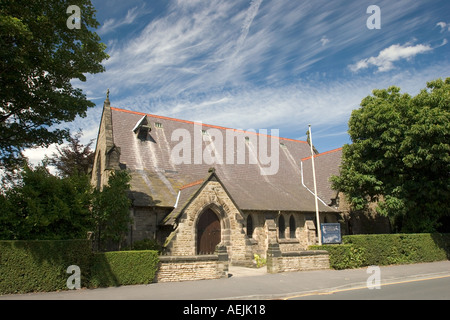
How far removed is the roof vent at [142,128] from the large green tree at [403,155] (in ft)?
49.3

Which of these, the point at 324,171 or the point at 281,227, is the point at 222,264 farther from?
the point at 324,171

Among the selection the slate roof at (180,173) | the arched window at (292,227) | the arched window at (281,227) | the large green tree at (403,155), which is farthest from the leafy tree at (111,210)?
the large green tree at (403,155)

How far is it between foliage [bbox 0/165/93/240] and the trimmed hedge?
2.77 ft

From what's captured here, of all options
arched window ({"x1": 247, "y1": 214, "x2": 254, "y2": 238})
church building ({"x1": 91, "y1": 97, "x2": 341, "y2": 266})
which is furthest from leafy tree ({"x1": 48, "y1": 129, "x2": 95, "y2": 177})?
arched window ({"x1": 247, "y1": 214, "x2": 254, "y2": 238})

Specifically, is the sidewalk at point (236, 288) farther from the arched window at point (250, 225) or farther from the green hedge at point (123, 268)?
the arched window at point (250, 225)

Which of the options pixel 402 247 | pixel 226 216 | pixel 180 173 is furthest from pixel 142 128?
pixel 402 247

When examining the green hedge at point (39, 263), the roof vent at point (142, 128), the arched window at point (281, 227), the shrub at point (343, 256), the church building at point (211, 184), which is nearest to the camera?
the green hedge at point (39, 263)

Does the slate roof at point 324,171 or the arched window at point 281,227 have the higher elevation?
the slate roof at point 324,171

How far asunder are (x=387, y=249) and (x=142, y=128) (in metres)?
19.2

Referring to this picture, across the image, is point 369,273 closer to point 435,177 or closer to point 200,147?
point 435,177

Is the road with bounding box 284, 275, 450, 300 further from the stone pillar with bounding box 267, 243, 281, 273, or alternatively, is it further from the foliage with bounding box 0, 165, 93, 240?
the foliage with bounding box 0, 165, 93, 240

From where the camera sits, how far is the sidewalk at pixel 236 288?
Result: 10.3 metres

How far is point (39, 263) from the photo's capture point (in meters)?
11.1
